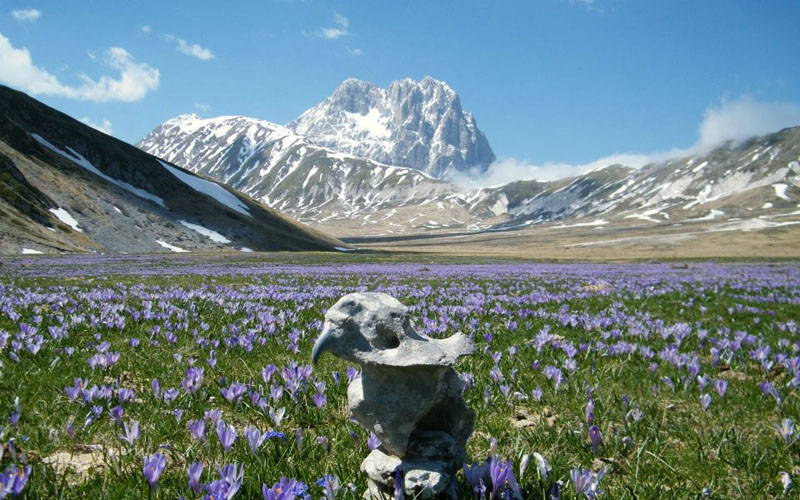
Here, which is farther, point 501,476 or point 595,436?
point 595,436

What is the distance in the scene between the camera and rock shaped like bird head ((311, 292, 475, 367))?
6.62 ft

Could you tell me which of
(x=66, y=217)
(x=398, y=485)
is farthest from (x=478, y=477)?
(x=66, y=217)

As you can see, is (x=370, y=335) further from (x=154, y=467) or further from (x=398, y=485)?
(x=154, y=467)

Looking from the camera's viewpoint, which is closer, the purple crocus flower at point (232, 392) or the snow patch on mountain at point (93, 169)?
the purple crocus flower at point (232, 392)

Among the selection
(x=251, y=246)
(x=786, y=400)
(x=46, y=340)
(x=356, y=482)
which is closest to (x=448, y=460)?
(x=356, y=482)

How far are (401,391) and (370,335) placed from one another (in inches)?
14.0

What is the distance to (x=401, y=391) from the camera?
216 centimetres

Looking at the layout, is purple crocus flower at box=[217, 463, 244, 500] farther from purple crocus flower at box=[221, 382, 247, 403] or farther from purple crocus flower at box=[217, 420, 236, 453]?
purple crocus flower at box=[221, 382, 247, 403]

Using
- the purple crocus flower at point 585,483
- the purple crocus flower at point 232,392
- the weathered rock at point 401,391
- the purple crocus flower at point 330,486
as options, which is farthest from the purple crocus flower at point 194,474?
the purple crocus flower at point 585,483

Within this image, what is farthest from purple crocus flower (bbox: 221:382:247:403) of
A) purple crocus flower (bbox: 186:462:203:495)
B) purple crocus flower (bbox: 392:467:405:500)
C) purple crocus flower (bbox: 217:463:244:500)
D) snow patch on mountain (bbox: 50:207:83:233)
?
snow patch on mountain (bbox: 50:207:83:233)

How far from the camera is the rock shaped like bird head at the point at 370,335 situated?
202 centimetres

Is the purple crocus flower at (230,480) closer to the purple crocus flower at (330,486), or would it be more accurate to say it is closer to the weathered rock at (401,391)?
the purple crocus flower at (330,486)

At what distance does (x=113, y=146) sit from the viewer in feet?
285

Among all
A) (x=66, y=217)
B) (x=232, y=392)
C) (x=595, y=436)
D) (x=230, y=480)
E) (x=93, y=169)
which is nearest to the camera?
(x=230, y=480)
